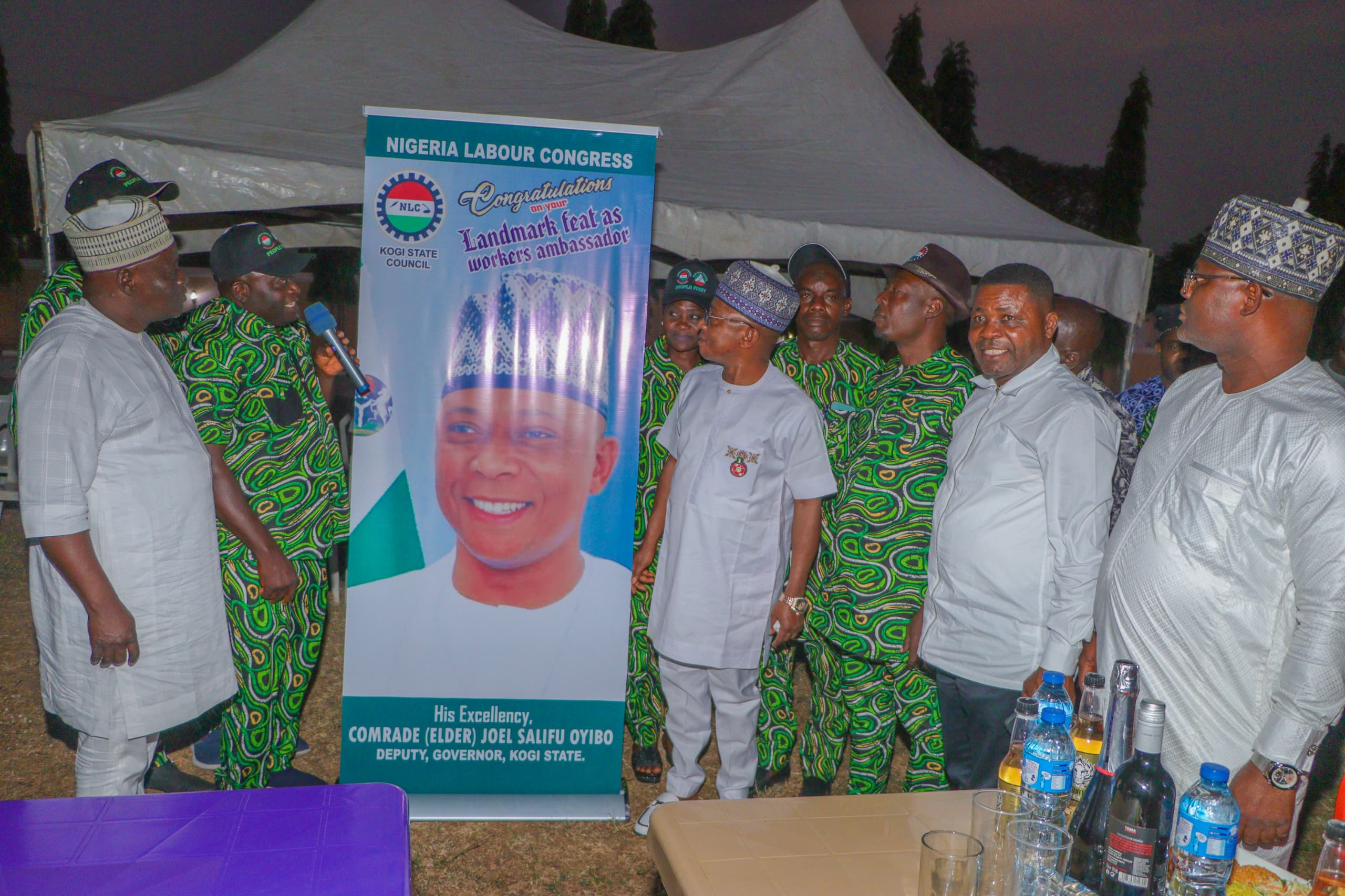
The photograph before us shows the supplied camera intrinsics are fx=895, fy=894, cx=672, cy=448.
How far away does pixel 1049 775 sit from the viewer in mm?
1350

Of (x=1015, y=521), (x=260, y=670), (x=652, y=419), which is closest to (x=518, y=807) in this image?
(x=260, y=670)

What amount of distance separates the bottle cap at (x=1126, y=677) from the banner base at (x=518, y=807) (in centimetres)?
207

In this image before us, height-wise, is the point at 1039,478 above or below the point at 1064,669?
above

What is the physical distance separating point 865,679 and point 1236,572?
1445 mm

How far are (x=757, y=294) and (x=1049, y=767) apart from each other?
1.80 metres

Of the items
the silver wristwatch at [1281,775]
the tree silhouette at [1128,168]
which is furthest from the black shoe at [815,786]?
the tree silhouette at [1128,168]

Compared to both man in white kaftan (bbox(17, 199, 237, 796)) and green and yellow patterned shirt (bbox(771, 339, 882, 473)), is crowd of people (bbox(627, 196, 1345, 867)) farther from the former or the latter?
man in white kaftan (bbox(17, 199, 237, 796))

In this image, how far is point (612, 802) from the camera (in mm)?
3113

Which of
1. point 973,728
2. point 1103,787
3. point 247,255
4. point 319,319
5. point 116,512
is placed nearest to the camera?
point 1103,787

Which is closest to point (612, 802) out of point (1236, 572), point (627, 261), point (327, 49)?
point (627, 261)

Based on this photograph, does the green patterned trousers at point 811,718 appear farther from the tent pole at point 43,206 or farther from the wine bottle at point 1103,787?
the tent pole at point 43,206

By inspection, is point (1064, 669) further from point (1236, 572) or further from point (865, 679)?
point (865, 679)

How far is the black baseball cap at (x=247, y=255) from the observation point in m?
3.03

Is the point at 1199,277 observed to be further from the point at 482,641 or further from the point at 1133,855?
the point at 482,641
